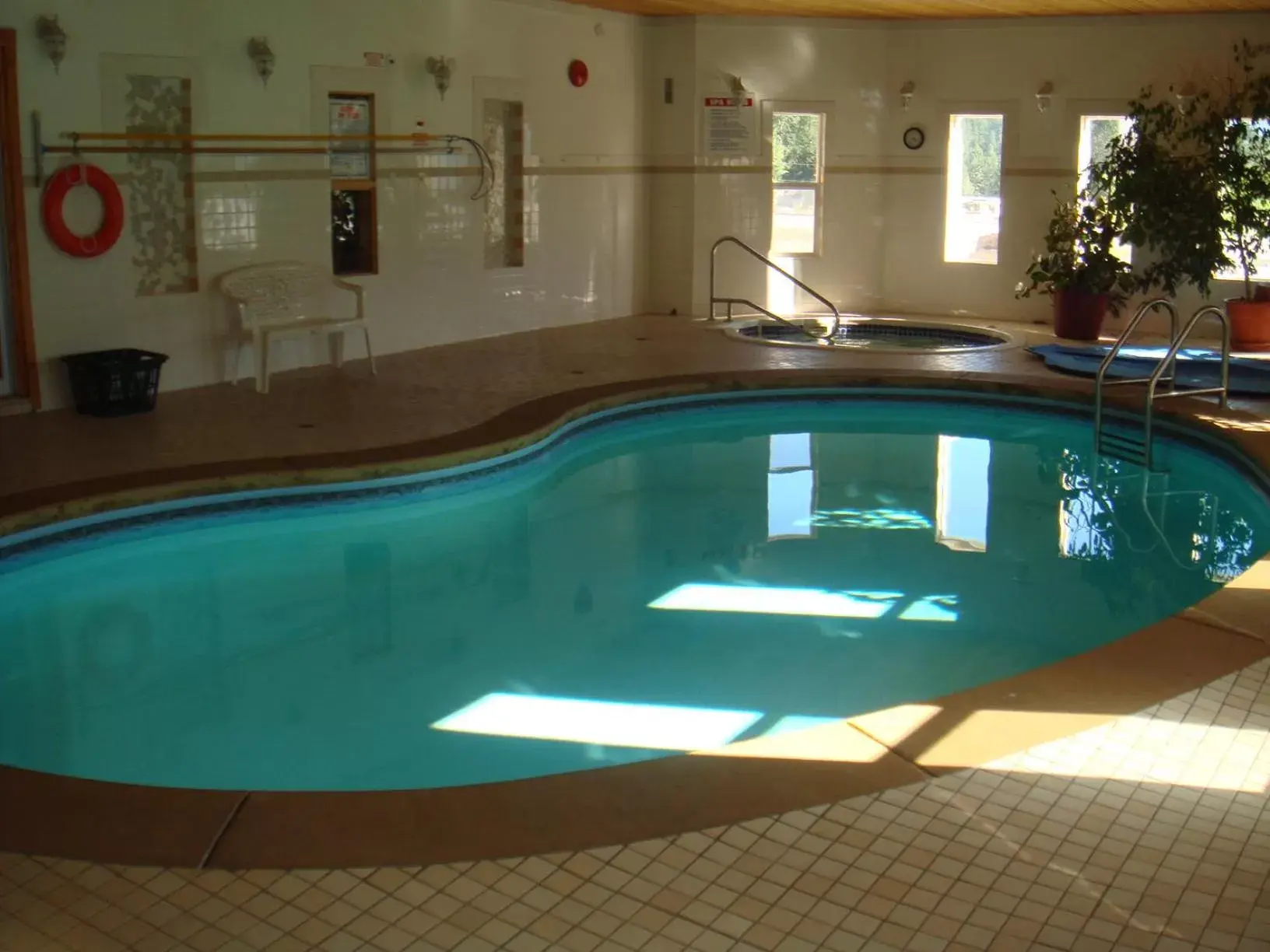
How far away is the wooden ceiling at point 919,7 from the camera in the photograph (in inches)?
416

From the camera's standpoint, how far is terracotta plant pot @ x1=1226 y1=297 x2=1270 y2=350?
410 inches

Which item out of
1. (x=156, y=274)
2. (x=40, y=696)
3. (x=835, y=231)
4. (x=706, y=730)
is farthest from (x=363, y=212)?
(x=706, y=730)

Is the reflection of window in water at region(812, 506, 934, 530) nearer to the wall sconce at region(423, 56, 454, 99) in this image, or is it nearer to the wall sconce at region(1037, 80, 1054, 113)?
the wall sconce at region(423, 56, 454, 99)

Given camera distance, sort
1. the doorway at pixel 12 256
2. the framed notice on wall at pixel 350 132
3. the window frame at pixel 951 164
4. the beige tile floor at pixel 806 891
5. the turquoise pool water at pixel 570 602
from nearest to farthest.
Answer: the beige tile floor at pixel 806 891 → the turquoise pool water at pixel 570 602 → the doorway at pixel 12 256 → the framed notice on wall at pixel 350 132 → the window frame at pixel 951 164

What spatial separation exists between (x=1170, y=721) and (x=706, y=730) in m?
1.41

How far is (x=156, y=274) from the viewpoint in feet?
27.1

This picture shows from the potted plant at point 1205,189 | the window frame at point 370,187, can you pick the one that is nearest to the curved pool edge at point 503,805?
the window frame at point 370,187

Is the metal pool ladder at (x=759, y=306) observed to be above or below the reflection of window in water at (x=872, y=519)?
above

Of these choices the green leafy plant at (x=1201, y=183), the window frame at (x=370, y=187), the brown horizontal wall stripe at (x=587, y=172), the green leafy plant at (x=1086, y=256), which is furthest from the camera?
the green leafy plant at (x=1086, y=256)

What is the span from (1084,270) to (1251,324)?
1.25m

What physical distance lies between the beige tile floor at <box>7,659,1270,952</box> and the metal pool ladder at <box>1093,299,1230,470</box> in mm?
4671

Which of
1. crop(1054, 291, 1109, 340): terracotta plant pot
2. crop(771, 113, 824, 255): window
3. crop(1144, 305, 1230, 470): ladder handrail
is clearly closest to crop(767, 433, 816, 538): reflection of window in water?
crop(1144, 305, 1230, 470): ladder handrail

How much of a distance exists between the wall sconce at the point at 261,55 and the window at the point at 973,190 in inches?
244

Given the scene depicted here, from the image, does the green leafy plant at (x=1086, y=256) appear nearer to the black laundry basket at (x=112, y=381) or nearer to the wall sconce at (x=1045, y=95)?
the wall sconce at (x=1045, y=95)
